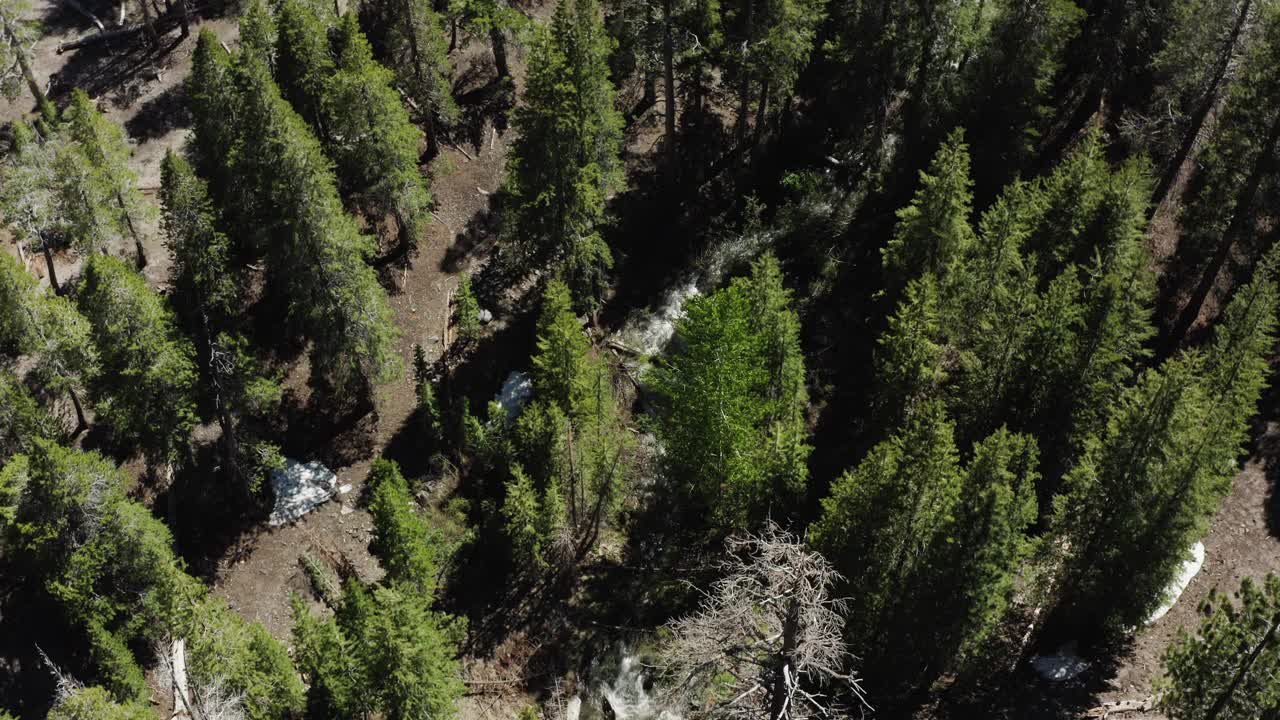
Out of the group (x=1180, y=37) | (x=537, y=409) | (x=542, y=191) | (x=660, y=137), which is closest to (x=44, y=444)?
(x=537, y=409)

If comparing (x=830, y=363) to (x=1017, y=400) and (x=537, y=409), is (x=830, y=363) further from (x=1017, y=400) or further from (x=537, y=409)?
(x=537, y=409)

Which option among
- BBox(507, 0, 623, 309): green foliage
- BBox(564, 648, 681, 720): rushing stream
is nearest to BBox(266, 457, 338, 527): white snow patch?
BBox(507, 0, 623, 309): green foliage

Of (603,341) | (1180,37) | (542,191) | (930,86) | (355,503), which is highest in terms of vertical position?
(1180,37)

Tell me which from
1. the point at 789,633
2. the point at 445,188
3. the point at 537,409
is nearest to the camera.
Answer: the point at 789,633

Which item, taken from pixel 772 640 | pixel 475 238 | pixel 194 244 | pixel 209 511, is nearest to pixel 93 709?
pixel 209 511

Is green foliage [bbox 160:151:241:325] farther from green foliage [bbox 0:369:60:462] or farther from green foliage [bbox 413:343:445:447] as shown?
green foliage [bbox 413:343:445:447]

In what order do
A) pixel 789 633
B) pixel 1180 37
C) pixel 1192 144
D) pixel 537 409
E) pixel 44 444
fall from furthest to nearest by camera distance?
pixel 1192 144 < pixel 1180 37 < pixel 537 409 < pixel 44 444 < pixel 789 633

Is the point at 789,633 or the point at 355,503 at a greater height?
the point at 789,633

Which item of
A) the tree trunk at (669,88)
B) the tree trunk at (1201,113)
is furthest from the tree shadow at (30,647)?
the tree trunk at (1201,113)
